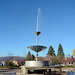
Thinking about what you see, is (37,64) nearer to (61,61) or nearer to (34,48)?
(34,48)

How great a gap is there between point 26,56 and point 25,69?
52329mm

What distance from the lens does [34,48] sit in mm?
18953

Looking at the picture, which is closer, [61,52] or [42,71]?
[42,71]

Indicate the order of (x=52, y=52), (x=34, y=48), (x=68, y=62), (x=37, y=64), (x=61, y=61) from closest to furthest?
(x=37, y=64) < (x=34, y=48) < (x=61, y=61) < (x=68, y=62) < (x=52, y=52)

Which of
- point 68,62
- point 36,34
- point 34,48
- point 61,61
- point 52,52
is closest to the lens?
point 34,48

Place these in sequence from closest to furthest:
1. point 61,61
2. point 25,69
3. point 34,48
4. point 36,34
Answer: point 25,69 → point 34,48 → point 36,34 → point 61,61

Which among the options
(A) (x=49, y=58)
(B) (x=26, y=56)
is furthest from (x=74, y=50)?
(B) (x=26, y=56)

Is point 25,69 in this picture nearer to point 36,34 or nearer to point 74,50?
point 36,34

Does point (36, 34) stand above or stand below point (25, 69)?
above

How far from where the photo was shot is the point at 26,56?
67.1 metres

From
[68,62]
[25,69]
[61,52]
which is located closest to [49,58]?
[68,62]

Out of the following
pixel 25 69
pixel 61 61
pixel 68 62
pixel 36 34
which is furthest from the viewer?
pixel 68 62

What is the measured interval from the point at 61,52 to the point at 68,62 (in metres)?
12.7

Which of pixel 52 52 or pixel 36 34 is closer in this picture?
pixel 36 34
